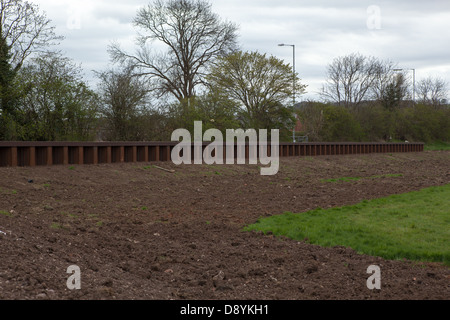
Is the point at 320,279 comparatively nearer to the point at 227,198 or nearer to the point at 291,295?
the point at 291,295

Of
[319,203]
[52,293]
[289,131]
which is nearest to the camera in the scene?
[52,293]

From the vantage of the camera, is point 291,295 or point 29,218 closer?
point 291,295

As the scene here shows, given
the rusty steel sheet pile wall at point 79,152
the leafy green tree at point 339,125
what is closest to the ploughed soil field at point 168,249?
the rusty steel sheet pile wall at point 79,152

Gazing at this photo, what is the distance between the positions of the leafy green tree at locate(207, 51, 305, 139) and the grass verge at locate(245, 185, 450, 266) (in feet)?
97.5

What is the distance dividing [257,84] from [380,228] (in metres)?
34.1

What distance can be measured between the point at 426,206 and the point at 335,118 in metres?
39.6

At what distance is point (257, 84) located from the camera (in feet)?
141

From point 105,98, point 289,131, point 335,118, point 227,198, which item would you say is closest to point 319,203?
point 227,198

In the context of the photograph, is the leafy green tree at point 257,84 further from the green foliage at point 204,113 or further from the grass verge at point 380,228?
the grass verge at point 380,228

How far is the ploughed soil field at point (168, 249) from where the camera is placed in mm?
6211

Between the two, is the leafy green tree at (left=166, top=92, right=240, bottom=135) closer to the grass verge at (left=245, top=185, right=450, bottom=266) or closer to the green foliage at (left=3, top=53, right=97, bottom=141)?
the green foliage at (left=3, top=53, right=97, bottom=141)

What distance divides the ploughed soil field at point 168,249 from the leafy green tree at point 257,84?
88.6ft

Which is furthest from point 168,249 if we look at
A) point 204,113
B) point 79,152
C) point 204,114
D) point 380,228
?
point 204,113
